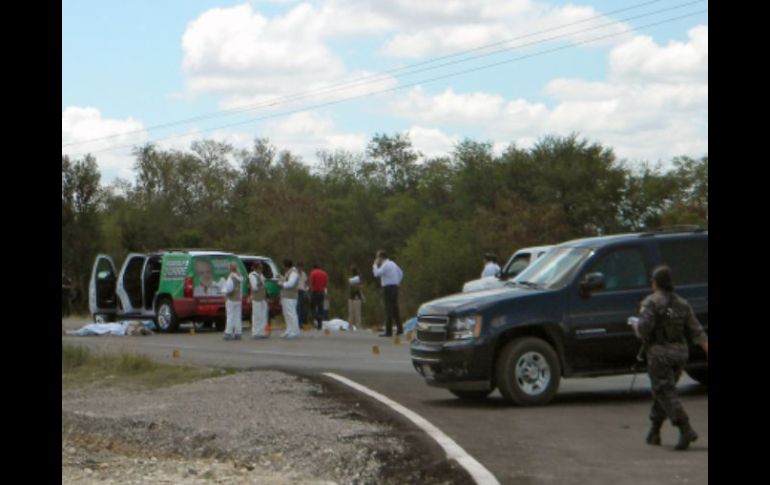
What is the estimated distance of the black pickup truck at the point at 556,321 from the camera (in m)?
15.1

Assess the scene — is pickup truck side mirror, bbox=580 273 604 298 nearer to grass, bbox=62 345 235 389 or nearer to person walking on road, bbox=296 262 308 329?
grass, bbox=62 345 235 389

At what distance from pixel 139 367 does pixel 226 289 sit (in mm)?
7504

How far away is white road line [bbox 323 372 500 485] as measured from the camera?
993 centimetres

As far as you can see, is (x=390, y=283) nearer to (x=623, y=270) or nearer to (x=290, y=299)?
(x=290, y=299)

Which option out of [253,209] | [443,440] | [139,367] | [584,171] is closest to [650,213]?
[584,171]

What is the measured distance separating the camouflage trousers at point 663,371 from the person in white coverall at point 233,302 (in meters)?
19.0

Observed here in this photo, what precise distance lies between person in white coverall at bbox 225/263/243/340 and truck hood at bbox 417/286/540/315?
14.8 metres

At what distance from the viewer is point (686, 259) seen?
52.5 feet

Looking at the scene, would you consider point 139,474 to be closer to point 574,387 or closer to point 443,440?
point 443,440

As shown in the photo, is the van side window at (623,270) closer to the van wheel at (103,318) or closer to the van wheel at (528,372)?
the van wheel at (528,372)

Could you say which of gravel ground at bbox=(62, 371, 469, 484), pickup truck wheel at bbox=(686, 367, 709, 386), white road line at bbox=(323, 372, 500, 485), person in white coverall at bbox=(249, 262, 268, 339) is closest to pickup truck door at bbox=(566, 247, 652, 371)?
pickup truck wheel at bbox=(686, 367, 709, 386)

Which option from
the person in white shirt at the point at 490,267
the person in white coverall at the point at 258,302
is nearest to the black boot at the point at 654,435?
the person in white shirt at the point at 490,267
